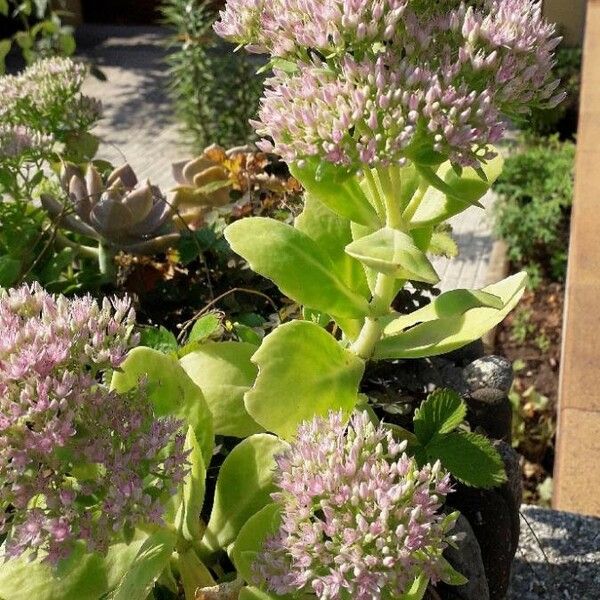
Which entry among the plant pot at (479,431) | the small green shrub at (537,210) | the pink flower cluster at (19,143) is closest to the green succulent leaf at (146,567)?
the plant pot at (479,431)

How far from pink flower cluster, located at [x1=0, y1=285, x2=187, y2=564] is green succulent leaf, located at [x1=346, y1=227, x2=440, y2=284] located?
0.24 metres

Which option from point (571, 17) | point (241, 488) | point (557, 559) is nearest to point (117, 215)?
point (241, 488)

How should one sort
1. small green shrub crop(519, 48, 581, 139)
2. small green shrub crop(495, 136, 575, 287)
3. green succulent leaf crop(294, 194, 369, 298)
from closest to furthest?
green succulent leaf crop(294, 194, 369, 298) < small green shrub crop(495, 136, 575, 287) < small green shrub crop(519, 48, 581, 139)

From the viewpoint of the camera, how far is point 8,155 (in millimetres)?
1488

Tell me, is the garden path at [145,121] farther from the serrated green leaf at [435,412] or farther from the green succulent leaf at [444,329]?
the serrated green leaf at [435,412]

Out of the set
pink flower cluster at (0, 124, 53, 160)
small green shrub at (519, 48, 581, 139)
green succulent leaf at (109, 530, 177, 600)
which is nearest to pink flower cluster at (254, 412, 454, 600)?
green succulent leaf at (109, 530, 177, 600)

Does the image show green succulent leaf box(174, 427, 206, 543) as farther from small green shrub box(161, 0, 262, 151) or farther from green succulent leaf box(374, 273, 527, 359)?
small green shrub box(161, 0, 262, 151)

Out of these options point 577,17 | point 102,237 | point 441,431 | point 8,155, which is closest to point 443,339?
point 441,431

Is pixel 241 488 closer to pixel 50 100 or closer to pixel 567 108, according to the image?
pixel 50 100

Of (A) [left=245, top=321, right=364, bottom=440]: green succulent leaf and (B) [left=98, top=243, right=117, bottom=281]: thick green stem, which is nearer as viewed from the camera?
(A) [left=245, top=321, right=364, bottom=440]: green succulent leaf

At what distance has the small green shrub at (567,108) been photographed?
15.6ft

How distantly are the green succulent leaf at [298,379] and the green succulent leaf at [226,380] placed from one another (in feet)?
0.27

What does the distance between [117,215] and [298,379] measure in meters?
0.55

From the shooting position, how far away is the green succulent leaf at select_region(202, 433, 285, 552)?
38.9 inches
